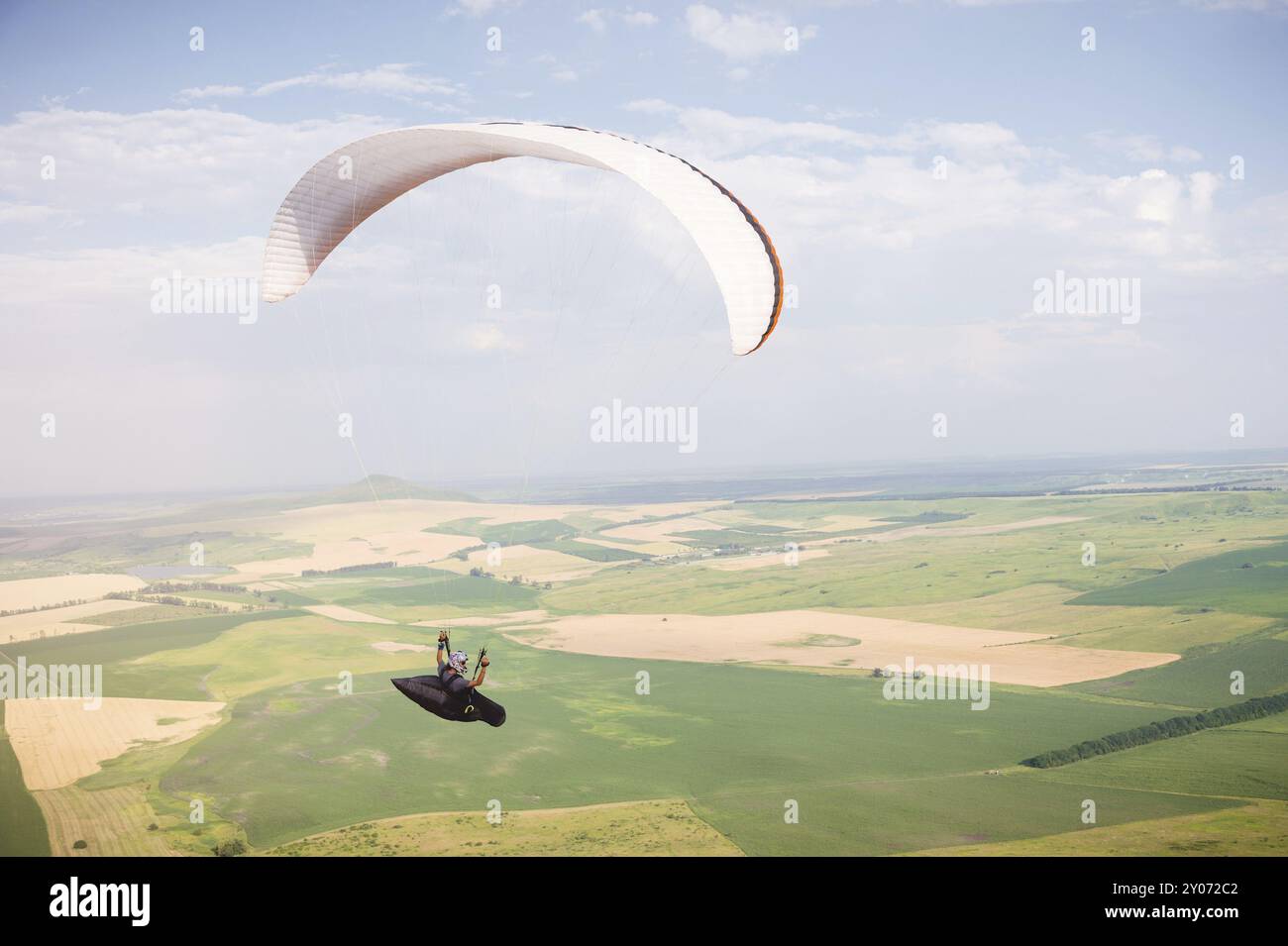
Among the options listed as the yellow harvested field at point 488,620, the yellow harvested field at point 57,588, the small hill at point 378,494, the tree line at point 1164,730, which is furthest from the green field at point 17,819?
the small hill at point 378,494

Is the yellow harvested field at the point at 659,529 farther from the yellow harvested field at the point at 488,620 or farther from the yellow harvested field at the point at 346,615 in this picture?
the yellow harvested field at the point at 346,615

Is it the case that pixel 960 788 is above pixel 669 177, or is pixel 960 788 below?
below

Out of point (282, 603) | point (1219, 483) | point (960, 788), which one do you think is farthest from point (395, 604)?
point (1219, 483)

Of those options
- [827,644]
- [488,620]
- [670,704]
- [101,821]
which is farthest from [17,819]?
[827,644]

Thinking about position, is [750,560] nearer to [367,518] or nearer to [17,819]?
[367,518]
